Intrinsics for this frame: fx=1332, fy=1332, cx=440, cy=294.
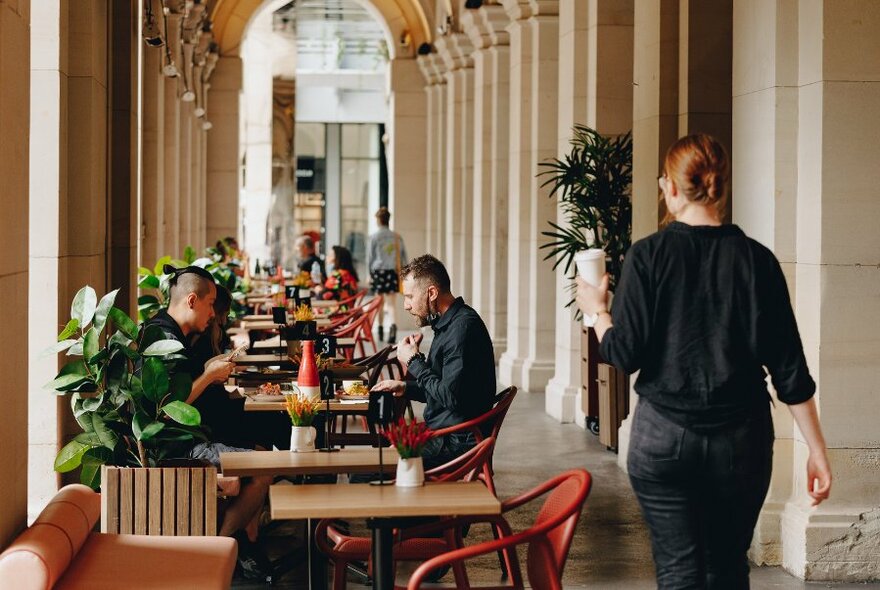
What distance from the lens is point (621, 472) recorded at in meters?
8.49

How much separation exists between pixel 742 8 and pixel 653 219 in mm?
1773

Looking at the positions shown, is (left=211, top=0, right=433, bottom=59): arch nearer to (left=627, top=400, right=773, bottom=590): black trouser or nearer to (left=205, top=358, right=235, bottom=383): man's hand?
(left=205, top=358, right=235, bottom=383): man's hand

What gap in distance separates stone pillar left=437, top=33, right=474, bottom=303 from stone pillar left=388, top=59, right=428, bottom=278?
2.95 metres

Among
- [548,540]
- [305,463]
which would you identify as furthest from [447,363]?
[548,540]

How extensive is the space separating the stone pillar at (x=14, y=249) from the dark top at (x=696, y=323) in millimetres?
2084

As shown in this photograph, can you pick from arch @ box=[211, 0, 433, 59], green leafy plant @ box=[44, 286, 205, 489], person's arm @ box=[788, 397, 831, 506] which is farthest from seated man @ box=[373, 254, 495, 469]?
arch @ box=[211, 0, 433, 59]

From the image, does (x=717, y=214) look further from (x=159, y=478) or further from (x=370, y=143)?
(x=370, y=143)

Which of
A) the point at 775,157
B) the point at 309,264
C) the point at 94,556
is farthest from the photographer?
the point at 309,264

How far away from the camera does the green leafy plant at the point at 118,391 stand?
15.2ft

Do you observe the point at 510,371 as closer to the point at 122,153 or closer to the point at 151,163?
the point at 151,163

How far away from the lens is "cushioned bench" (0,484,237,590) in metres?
3.93

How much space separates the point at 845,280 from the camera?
575 cm

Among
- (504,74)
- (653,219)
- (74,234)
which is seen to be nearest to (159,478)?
(74,234)

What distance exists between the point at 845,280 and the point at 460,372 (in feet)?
5.62
